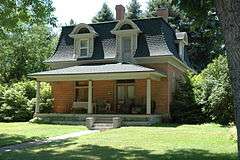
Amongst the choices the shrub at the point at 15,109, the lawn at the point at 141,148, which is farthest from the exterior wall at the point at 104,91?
the lawn at the point at 141,148

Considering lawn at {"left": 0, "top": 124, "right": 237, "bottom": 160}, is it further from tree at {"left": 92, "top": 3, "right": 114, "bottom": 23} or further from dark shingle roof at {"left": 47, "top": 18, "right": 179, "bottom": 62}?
tree at {"left": 92, "top": 3, "right": 114, "bottom": 23}

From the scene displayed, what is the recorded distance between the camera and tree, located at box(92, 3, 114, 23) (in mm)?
57094

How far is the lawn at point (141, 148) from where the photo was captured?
44.0ft

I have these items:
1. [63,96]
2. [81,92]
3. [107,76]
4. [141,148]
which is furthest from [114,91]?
[141,148]

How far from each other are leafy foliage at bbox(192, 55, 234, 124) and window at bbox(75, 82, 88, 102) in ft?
26.9

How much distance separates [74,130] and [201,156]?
1203 cm

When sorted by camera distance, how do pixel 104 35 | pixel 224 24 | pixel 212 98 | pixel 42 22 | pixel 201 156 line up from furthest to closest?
pixel 104 35 → pixel 212 98 → pixel 42 22 → pixel 201 156 → pixel 224 24

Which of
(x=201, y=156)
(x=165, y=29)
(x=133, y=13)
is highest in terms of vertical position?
(x=133, y=13)

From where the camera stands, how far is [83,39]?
34156 millimetres

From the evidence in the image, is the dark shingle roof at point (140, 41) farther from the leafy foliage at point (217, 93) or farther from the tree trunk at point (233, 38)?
the tree trunk at point (233, 38)

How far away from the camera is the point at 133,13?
58094 millimetres

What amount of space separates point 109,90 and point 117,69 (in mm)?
3967

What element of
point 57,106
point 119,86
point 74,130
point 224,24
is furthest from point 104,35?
point 224,24

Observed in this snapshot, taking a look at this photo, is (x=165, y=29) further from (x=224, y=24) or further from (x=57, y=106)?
(x=224, y=24)
